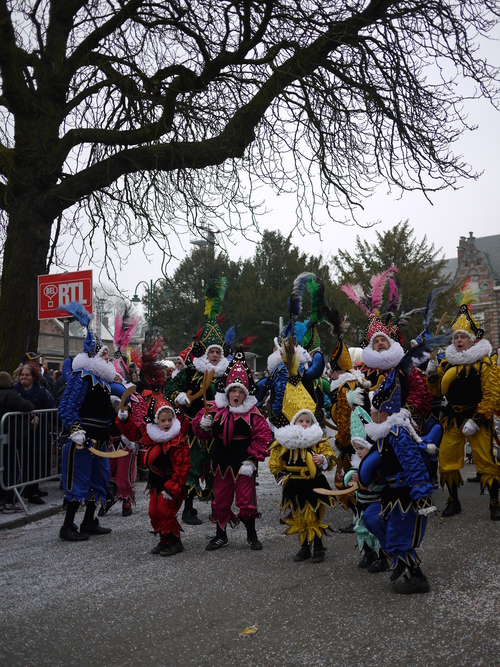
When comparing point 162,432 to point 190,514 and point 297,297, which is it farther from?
point 297,297

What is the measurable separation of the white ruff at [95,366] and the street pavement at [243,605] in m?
1.69

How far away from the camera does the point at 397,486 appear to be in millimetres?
4902

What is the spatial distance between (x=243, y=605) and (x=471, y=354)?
12.5 ft

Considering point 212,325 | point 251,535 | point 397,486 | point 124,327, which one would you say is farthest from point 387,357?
point 124,327

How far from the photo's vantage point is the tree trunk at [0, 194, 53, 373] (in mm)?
10016

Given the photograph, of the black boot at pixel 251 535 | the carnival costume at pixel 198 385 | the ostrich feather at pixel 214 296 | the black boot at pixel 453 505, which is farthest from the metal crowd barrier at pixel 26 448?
the black boot at pixel 453 505

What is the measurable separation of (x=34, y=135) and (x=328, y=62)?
440 cm

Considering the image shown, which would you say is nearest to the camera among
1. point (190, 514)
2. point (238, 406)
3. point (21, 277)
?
point (238, 406)

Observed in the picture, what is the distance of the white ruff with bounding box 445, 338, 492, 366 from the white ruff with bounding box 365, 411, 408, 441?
2.53 m

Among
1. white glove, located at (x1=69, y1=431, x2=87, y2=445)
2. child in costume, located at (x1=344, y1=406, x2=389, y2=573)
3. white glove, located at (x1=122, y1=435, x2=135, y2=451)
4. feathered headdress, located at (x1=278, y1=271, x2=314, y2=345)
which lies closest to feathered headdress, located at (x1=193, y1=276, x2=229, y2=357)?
feathered headdress, located at (x1=278, y1=271, x2=314, y2=345)

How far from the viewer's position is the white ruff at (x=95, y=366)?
7.38 meters

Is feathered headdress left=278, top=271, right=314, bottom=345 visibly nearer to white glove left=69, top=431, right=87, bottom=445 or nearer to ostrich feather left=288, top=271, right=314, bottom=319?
ostrich feather left=288, top=271, right=314, bottom=319

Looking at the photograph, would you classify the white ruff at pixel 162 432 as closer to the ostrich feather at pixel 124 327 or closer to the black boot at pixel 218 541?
the black boot at pixel 218 541

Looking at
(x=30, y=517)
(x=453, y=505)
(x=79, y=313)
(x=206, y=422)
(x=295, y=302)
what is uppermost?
(x=295, y=302)
